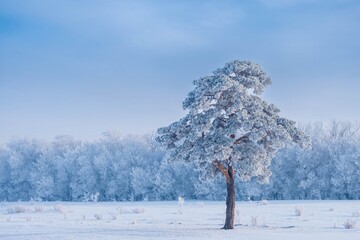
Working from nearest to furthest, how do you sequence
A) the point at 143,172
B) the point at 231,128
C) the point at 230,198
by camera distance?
the point at 231,128 < the point at 230,198 < the point at 143,172

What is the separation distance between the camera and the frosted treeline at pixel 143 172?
79750 mm

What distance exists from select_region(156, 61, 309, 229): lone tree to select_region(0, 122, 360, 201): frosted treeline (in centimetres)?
4448

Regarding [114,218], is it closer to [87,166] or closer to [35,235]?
[35,235]

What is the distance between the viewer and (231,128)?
27.3m

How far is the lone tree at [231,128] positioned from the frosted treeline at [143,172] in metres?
44.5

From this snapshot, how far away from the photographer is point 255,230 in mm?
28094

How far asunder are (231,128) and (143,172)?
66.8 meters

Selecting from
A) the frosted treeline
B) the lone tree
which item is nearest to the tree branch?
the lone tree

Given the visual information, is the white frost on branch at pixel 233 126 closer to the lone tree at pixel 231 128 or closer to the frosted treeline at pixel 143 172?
the lone tree at pixel 231 128

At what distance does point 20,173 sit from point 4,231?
7968 cm

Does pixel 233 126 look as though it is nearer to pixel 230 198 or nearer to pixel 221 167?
pixel 221 167

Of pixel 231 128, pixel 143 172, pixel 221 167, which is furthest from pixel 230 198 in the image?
pixel 143 172

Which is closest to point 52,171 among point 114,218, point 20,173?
point 20,173

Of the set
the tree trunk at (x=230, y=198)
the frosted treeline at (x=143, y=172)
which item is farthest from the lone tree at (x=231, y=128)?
the frosted treeline at (x=143, y=172)
